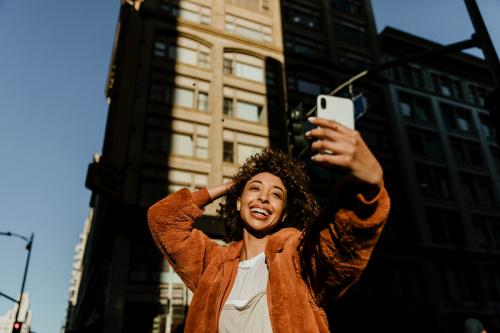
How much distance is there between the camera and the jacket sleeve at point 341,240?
1.51m

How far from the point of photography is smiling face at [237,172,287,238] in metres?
2.66

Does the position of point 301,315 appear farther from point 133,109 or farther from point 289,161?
point 133,109

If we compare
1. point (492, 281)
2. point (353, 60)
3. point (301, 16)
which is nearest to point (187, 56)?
point (301, 16)

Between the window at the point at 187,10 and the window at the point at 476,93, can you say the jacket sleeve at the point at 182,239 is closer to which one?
the window at the point at 187,10

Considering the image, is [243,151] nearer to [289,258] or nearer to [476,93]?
[289,258]

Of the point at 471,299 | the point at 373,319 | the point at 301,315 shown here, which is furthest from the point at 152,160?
the point at 471,299

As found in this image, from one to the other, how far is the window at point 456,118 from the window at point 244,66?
59.9ft

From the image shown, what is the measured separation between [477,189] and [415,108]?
8.45 metres

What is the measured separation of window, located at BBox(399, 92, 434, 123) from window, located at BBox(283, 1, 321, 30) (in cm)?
988

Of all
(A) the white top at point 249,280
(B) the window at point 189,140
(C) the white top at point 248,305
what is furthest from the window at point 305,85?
(C) the white top at point 248,305

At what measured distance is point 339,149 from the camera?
4.38ft

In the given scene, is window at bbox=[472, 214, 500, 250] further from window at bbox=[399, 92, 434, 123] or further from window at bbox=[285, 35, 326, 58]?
window at bbox=[285, 35, 326, 58]

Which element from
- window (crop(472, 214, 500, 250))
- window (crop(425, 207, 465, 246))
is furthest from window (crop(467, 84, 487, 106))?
window (crop(425, 207, 465, 246))

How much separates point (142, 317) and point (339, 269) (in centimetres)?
1713
